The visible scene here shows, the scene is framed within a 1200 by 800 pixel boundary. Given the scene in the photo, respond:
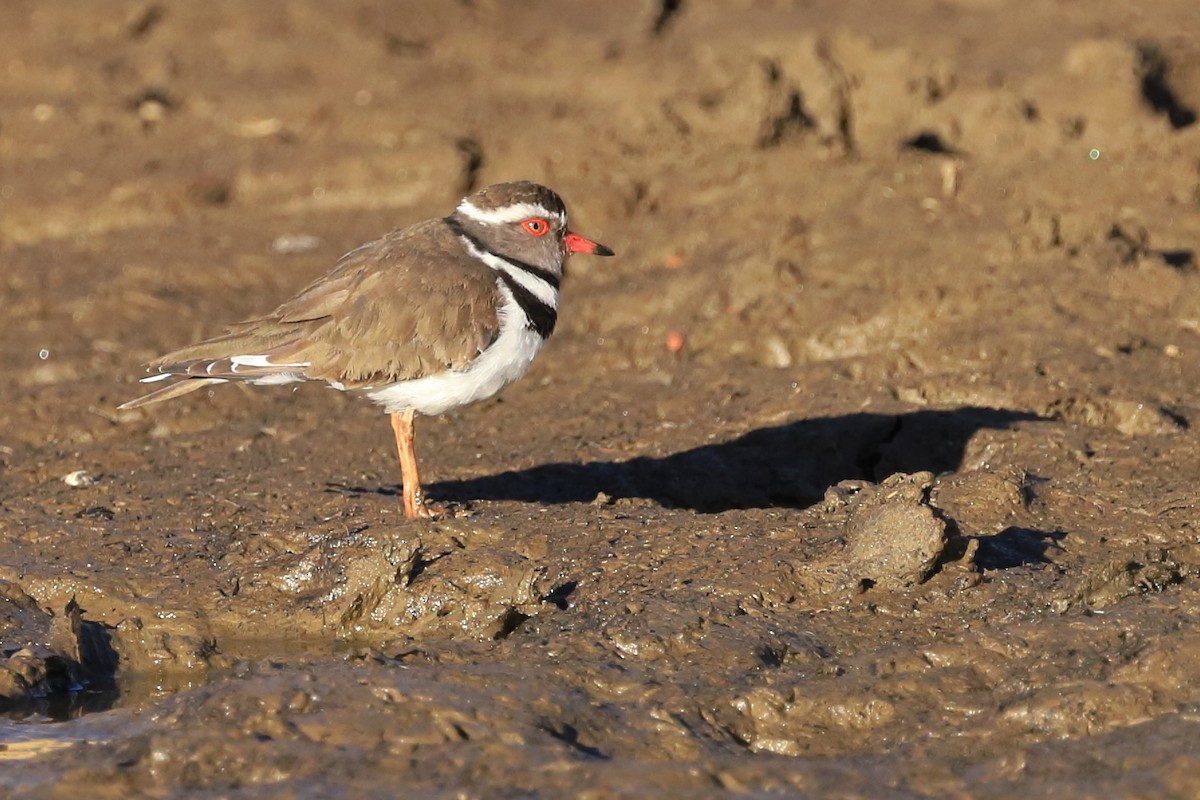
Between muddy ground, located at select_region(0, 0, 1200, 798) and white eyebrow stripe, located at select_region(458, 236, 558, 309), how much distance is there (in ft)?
2.82

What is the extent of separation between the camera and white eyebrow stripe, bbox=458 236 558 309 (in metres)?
7.01

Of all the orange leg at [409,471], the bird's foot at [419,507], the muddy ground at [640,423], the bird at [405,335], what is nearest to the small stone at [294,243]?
the muddy ground at [640,423]

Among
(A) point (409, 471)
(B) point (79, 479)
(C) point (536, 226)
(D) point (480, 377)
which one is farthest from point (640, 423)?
(B) point (79, 479)

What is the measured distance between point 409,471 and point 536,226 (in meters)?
1.32

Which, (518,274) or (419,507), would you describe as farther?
(518,274)

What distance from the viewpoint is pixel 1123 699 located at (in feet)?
15.5

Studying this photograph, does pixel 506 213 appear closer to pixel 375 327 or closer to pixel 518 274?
pixel 518 274

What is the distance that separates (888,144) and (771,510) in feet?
16.9

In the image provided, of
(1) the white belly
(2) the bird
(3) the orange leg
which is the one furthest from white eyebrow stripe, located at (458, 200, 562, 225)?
(3) the orange leg

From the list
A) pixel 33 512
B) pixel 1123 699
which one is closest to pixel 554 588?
pixel 1123 699

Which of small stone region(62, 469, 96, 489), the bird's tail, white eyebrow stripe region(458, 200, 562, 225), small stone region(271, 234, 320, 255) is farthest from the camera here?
small stone region(271, 234, 320, 255)

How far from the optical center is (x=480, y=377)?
6.70 metres

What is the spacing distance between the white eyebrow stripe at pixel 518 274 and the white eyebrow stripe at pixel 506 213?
0.60 ft

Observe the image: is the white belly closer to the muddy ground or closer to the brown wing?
the brown wing
